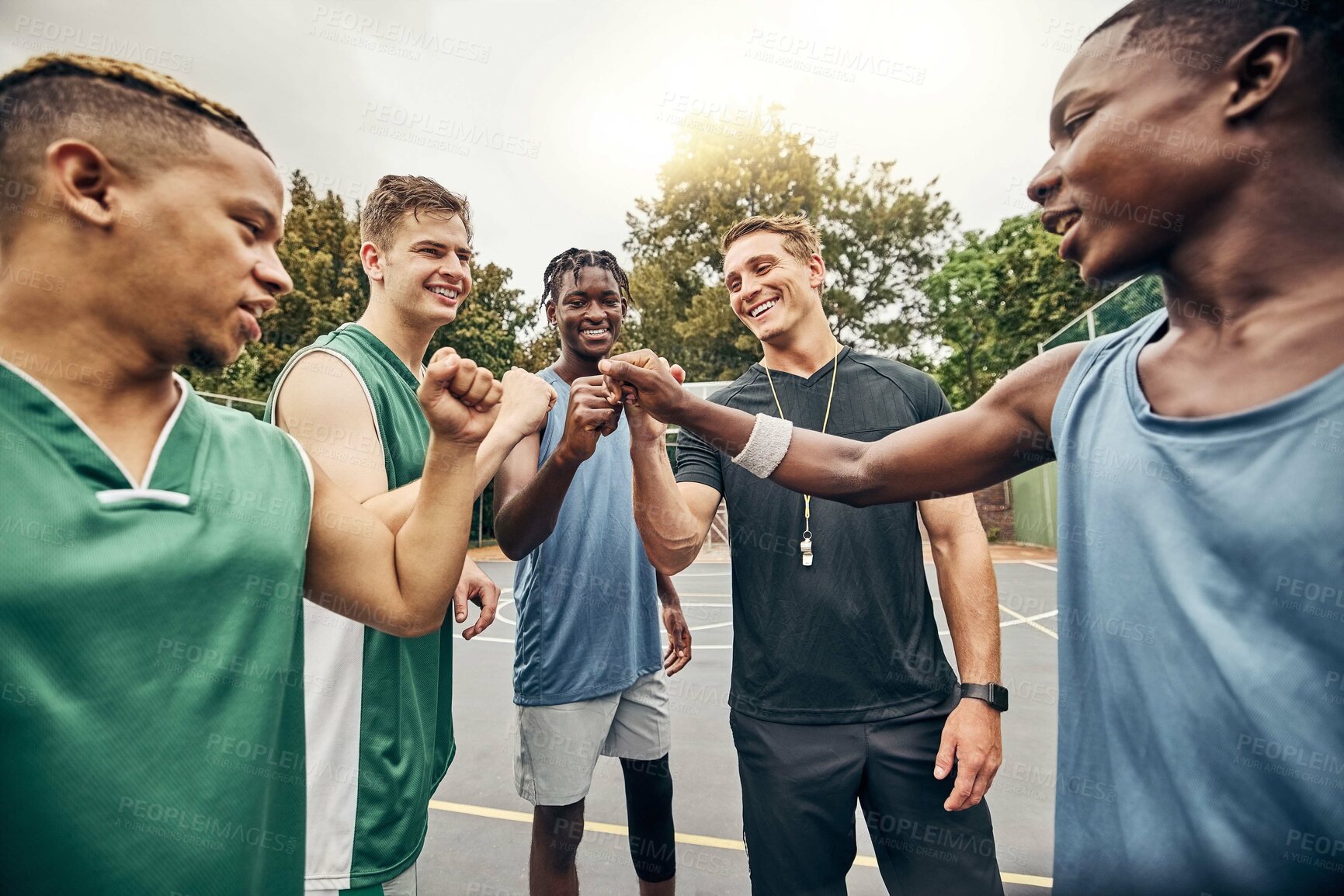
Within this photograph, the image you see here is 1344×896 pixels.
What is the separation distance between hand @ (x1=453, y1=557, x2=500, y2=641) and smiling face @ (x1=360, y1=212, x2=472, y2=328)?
99 centimetres

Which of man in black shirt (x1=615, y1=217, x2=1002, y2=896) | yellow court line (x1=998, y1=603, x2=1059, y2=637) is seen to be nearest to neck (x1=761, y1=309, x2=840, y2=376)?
man in black shirt (x1=615, y1=217, x2=1002, y2=896)

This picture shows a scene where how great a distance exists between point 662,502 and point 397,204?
5.04 feet

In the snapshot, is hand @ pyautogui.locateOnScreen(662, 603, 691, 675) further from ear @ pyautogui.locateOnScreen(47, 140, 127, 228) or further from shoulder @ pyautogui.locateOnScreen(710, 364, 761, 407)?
ear @ pyautogui.locateOnScreen(47, 140, 127, 228)

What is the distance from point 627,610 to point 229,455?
2158mm

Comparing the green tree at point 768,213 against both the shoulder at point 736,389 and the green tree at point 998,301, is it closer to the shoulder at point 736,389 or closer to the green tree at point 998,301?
the green tree at point 998,301

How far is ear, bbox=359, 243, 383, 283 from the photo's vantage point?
8.41 ft

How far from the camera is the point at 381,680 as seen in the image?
1.93m

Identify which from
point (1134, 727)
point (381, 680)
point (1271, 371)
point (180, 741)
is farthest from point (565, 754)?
point (1271, 371)

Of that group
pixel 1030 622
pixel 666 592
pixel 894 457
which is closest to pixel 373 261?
pixel 894 457

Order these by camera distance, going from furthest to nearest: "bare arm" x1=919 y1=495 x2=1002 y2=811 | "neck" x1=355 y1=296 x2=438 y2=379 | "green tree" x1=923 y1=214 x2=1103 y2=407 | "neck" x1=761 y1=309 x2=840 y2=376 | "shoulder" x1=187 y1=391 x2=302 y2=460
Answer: "green tree" x1=923 y1=214 x2=1103 y2=407
"neck" x1=761 y1=309 x2=840 y2=376
"neck" x1=355 y1=296 x2=438 y2=379
"bare arm" x1=919 y1=495 x2=1002 y2=811
"shoulder" x1=187 y1=391 x2=302 y2=460

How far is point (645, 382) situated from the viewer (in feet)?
7.29

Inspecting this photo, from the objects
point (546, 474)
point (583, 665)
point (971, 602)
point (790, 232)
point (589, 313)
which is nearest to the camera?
point (971, 602)

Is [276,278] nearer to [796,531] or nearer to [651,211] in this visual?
[796,531]

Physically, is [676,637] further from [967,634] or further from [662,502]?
[967,634]
